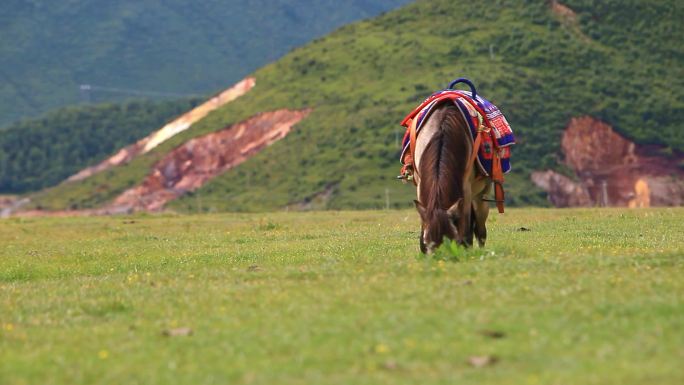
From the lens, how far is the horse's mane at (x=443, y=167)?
1803 centimetres

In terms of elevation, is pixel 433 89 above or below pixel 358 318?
above

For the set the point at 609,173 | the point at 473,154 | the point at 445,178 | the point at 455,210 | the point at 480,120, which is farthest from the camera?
the point at 609,173

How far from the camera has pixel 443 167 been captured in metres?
18.6

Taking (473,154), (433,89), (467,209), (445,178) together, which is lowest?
(467,209)

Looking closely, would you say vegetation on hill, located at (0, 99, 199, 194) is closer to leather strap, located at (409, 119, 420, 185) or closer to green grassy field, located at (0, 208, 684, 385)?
leather strap, located at (409, 119, 420, 185)

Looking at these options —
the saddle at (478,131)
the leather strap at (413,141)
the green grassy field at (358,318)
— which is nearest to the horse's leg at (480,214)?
the saddle at (478,131)

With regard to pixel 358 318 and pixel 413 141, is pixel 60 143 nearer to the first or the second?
pixel 413 141

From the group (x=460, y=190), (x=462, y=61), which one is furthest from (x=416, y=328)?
(x=462, y=61)

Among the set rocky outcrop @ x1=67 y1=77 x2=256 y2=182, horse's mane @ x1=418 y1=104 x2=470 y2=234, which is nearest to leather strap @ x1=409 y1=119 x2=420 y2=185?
horse's mane @ x1=418 y1=104 x2=470 y2=234

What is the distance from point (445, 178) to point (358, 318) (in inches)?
219

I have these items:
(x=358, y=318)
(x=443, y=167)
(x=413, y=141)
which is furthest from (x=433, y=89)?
(x=358, y=318)

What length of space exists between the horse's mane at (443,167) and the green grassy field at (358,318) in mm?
845

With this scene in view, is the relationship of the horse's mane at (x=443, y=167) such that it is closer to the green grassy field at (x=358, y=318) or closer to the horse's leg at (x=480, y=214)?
the green grassy field at (x=358, y=318)

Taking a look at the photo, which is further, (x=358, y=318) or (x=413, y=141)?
(x=413, y=141)
